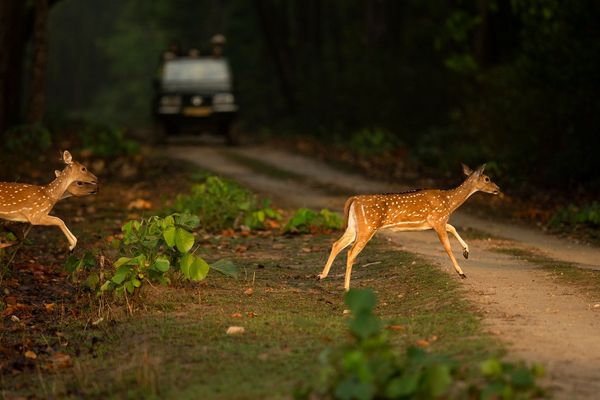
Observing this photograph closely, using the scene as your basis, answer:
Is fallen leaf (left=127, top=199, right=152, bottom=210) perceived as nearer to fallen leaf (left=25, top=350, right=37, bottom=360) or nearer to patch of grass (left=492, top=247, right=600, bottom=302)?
patch of grass (left=492, top=247, right=600, bottom=302)

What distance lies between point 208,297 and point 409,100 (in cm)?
2754

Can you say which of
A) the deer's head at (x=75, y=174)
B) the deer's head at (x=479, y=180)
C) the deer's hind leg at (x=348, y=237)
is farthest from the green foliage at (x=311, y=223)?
the deer's hind leg at (x=348, y=237)

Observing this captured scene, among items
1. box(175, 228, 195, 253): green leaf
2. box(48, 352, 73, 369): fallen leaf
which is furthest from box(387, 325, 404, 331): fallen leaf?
box(48, 352, 73, 369): fallen leaf

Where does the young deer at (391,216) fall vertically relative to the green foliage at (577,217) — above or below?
above

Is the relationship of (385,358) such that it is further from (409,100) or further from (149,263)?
(409,100)

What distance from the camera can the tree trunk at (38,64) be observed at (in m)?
Answer: 31.9

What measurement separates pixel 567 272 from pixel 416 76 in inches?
1039

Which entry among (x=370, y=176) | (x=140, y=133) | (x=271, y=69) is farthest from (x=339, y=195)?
(x=271, y=69)

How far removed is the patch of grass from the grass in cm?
137

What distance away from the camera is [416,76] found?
1606 inches

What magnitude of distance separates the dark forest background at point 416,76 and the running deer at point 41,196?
11933 mm

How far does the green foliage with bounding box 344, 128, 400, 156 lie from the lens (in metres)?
36.0

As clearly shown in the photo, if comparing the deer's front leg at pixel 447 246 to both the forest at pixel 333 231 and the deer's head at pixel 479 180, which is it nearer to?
the forest at pixel 333 231

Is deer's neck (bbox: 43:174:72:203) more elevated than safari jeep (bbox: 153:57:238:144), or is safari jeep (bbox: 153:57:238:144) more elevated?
deer's neck (bbox: 43:174:72:203)
